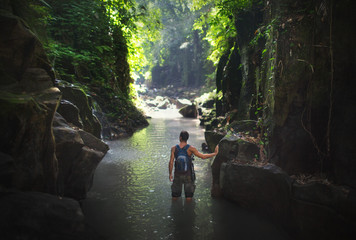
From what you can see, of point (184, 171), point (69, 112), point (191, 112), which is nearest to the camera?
point (184, 171)

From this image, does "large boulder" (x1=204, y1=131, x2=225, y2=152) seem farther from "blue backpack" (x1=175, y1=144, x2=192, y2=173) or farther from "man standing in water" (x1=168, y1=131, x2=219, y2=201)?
"blue backpack" (x1=175, y1=144, x2=192, y2=173)

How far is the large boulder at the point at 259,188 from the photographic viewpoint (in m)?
4.62

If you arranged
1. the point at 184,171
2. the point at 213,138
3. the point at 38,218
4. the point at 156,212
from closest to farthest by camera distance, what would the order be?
the point at 38,218, the point at 156,212, the point at 184,171, the point at 213,138

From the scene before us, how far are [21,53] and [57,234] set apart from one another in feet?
11.3

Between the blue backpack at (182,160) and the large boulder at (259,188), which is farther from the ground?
the blue backpack at (182,160)

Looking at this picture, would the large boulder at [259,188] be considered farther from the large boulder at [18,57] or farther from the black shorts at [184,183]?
the large boulder at [18,57]

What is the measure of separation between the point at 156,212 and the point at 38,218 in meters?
2.58

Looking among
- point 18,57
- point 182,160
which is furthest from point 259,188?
point 18,57

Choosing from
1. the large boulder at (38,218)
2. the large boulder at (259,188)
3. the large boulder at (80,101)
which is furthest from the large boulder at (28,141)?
the large boulder at (259,188)

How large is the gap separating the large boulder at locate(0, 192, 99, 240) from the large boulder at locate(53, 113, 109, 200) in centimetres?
167

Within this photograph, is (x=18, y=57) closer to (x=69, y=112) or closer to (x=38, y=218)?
(x=69, y=112)

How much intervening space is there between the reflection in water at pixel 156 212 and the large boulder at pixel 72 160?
498mm

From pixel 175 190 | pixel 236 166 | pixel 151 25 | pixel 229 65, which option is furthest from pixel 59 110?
pixel 151 25

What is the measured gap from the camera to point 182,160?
17.8 feet
